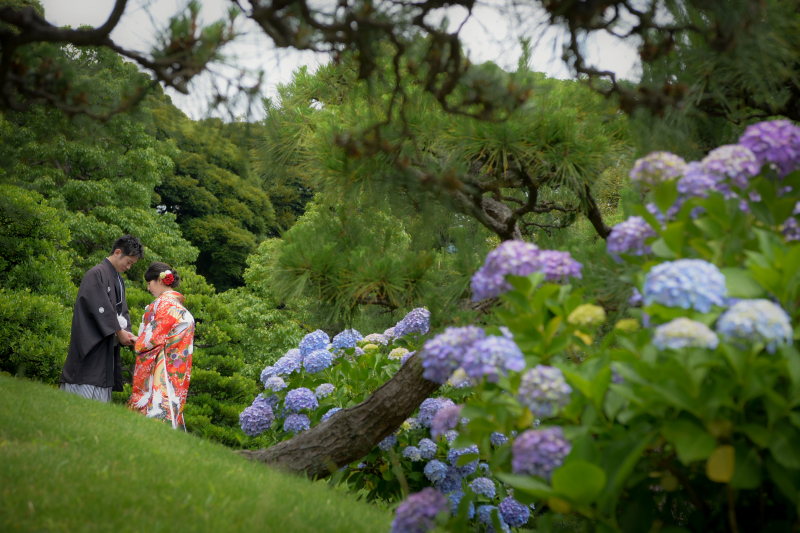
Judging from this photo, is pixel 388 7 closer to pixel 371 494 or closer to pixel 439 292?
pixel 439 292

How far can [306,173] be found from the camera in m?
2.90

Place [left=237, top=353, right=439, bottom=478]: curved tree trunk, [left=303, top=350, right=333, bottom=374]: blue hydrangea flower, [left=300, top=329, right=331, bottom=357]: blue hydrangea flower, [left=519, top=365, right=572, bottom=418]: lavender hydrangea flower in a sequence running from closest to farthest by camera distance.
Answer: [left=519, top=365, right=572, bottom=418]: lavender hydrangea flower < [left=237, top=353, right=439, bottom=478]: curved tree trunk < [left=303, top=350, right=333, bottom=374]: blue hydrangea flower < [left=300, top=329, right=331, bottom=357]: blue hydrangea flower

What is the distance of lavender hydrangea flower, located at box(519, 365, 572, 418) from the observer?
119 cm

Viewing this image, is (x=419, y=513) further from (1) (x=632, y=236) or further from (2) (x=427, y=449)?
(2) (x=427, y=449)

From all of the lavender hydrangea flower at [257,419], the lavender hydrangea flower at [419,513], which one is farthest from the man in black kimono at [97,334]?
the lavender hydrangea flower at [419,513]

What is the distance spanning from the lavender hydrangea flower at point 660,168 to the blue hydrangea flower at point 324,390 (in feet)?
8.12

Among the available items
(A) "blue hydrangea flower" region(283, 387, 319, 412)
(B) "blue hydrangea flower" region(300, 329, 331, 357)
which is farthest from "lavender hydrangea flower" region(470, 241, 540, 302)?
(B) "blue hydrangea flower" region(300, 329, 331, 357)

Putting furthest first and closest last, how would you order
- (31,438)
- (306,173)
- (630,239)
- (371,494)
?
(371,494), (306,173), (31,438), (630,239)

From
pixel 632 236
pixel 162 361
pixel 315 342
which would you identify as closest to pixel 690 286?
pixel 632 236

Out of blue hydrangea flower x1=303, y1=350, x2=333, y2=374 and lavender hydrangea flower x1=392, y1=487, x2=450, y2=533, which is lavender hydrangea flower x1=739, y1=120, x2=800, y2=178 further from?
blue hydrangea flower x1=303, y1=350, x2=333, y2=374

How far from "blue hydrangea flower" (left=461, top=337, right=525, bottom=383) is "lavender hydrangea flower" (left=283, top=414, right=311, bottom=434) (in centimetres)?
235

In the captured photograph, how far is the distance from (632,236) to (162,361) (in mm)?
3465

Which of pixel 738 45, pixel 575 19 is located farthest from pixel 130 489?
pixel 738 45

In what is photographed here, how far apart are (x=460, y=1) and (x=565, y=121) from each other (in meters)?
0.94
